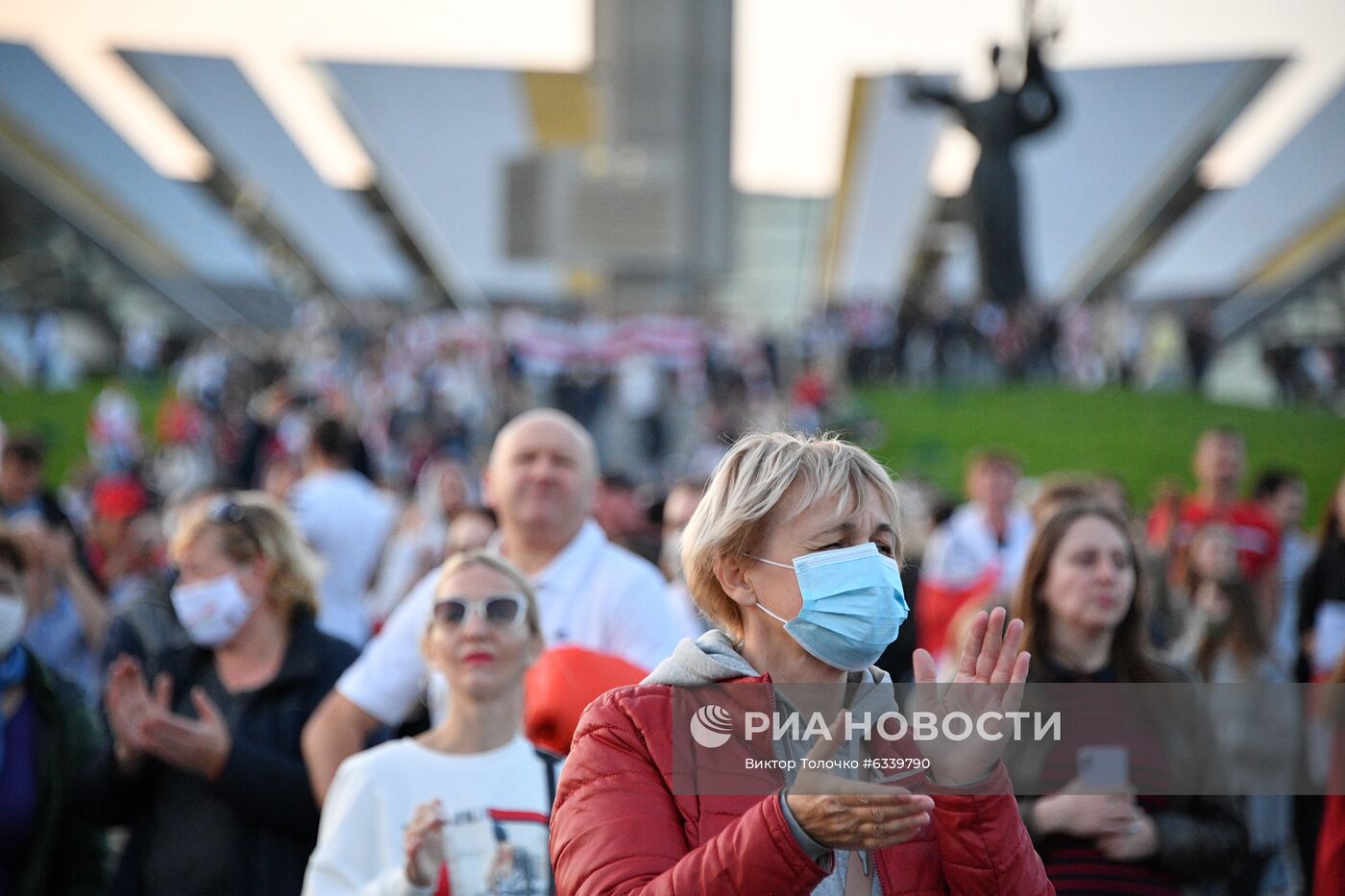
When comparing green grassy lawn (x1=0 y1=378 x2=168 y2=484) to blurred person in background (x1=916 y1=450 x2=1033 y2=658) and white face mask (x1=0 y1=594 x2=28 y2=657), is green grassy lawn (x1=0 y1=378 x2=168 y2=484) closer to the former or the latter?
blurred person in background (x1=916 y1=450 x2=1033 y2=658)

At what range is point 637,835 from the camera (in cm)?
213

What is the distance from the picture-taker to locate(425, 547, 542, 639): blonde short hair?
141 inches

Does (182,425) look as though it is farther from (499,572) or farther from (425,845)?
(425,845)

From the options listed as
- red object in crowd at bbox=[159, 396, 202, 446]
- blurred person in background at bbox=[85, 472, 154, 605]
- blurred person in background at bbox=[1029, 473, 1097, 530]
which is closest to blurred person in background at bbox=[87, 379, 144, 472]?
red object in crowd at bbox=[159, 396, 202, 446]

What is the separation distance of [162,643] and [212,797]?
785mm

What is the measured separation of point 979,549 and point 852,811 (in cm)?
627

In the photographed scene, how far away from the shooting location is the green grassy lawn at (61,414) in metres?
21.1

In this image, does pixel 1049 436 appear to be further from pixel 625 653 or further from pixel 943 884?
pixel 943 884

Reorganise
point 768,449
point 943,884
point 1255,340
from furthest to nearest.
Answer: point 1255,340, point 768,449, point 943,884

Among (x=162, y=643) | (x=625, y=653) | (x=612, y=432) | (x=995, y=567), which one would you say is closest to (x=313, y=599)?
(x=162, y=643)

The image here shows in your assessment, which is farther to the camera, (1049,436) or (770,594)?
(1049,436)

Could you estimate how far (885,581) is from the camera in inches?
88.0

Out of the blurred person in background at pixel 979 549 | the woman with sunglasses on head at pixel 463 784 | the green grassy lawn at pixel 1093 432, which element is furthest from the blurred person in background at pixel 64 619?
the green grassy lawn at pixel 1093 432

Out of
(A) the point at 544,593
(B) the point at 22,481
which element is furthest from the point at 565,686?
(B) the point at 22,481
